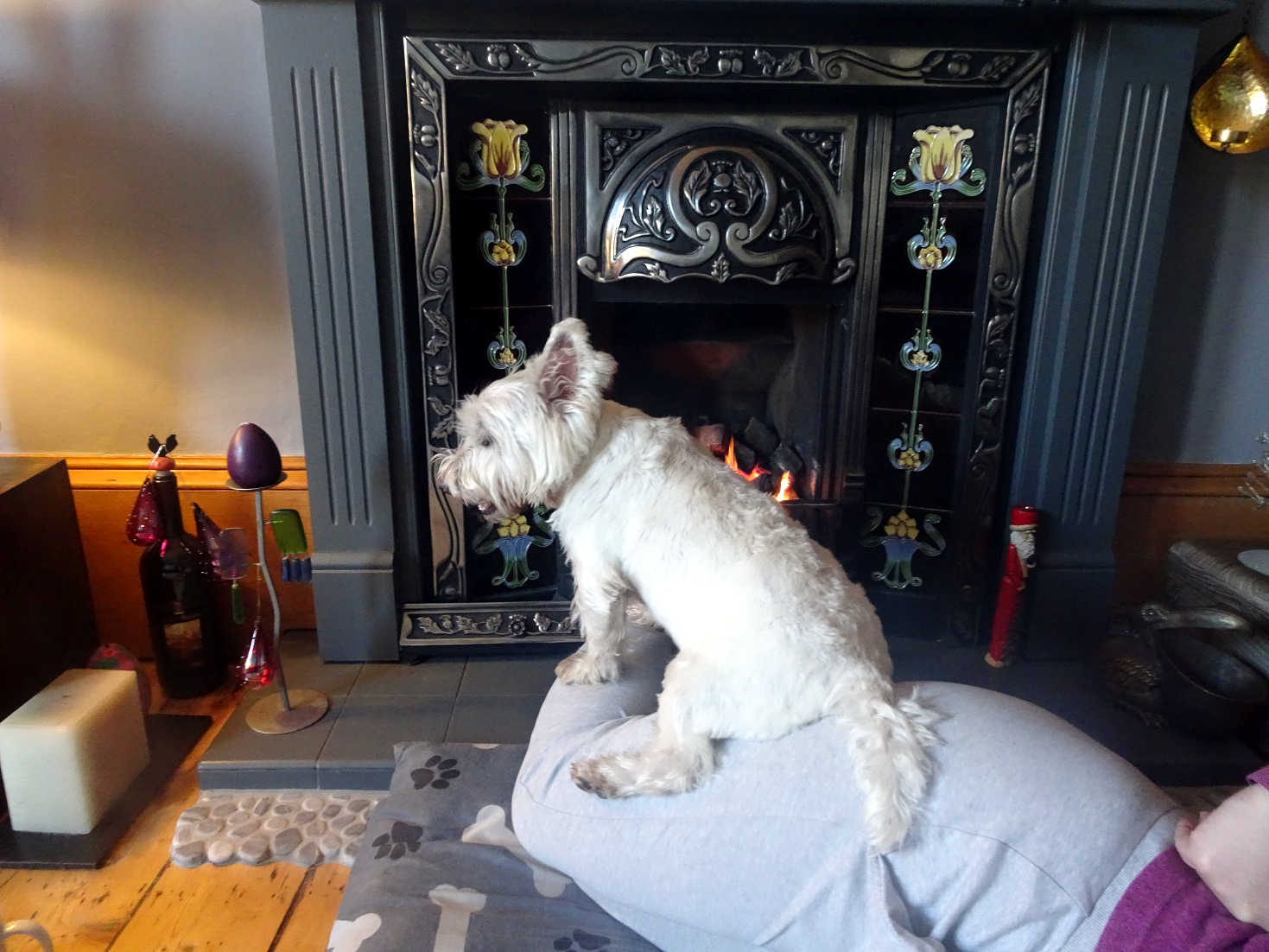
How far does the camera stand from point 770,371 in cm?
227

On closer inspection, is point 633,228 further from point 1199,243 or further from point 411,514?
point 1199,243

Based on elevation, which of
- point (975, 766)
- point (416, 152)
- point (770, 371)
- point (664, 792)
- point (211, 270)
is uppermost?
point (416, 152)

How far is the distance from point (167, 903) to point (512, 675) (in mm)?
784

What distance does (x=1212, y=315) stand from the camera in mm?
2164

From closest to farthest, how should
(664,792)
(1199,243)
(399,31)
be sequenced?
1. (664,792)
2. (399,31)
3. (1199,243)

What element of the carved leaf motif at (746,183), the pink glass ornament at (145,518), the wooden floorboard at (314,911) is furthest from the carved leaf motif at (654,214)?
the wooden floorboard at (314,911)

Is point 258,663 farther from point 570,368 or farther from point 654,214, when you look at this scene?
point 654,214

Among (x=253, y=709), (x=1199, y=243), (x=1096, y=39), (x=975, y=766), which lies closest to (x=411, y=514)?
(x=253, y=709)

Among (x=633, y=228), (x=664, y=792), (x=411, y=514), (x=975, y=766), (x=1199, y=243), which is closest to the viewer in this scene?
(x=975, y=766)

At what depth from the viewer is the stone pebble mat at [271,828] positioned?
1.60m

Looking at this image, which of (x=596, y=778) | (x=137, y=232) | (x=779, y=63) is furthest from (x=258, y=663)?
(x=779, y=63)

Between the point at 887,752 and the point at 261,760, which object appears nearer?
the point at 887,752

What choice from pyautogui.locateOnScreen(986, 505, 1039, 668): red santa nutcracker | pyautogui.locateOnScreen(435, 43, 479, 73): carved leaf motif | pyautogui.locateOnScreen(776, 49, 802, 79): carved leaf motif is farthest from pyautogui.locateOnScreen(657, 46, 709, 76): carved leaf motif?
pyautogui.locateOnScreen(986, 505, 1039, 668): red santa nutcracker

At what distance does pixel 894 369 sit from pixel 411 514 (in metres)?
1.16
